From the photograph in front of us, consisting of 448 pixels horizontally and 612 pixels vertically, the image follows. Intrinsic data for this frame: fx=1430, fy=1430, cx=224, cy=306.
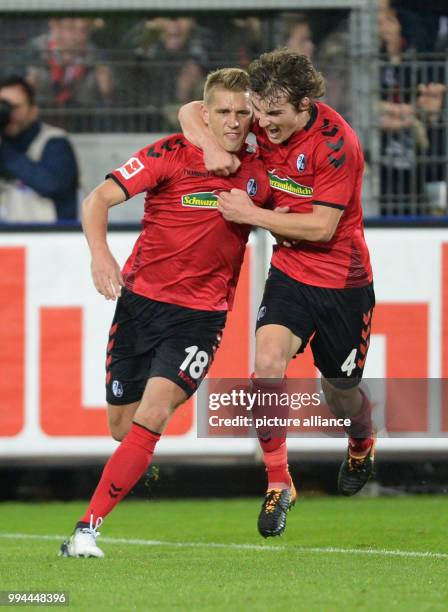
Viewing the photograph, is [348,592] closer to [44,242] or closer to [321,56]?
[44,242]

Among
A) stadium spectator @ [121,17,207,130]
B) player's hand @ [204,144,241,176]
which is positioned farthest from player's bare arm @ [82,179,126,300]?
stadium spectator @ [121,17,207,130]

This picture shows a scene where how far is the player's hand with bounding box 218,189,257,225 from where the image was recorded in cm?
680

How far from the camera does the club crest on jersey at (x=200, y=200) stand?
23.0 feet

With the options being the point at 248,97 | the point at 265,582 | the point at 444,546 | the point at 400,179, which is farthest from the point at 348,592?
the point at 400,179

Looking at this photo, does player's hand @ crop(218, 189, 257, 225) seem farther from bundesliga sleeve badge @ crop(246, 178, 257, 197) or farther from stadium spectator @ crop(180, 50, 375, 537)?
bundesliga sleeve badge @ crop(246, 178, 257, 197)

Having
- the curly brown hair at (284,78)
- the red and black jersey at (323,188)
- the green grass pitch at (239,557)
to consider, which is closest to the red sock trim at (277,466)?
the green grass pitch at (239,557)

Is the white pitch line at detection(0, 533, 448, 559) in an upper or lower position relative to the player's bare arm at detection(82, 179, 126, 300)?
lower

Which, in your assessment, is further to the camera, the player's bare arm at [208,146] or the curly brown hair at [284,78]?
the player's bare arm at [208,146]

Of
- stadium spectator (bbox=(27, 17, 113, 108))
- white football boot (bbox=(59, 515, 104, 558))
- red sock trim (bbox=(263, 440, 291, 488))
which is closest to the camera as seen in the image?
white football boot (bbox=(59, 515, 104, 558))

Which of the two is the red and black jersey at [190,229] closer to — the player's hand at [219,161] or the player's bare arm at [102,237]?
the player's hand at [219,161]

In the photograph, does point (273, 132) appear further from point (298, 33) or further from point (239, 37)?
point (239, 37)

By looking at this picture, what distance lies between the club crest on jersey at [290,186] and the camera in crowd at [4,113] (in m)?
4.53

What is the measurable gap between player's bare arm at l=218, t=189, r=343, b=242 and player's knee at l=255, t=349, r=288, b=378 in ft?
1.90

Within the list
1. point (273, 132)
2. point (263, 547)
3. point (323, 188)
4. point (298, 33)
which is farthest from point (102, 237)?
point (298, 33)
